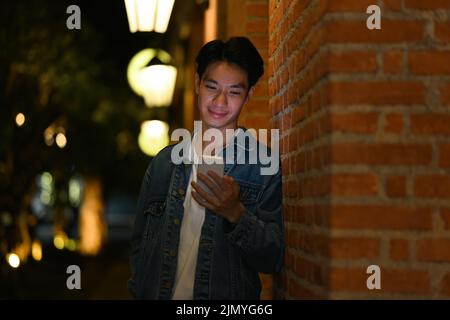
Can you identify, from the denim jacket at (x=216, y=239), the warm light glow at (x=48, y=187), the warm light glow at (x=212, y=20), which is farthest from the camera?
the warm light glow at (x=48, y=187)

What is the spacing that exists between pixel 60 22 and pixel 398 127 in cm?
1486

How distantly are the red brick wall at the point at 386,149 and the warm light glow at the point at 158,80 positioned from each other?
734cm

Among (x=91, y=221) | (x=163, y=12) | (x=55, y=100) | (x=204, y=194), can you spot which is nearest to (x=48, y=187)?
(x=91, y=221)

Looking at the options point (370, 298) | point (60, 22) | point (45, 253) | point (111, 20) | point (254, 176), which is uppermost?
point (111, 20)

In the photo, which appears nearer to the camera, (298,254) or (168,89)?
(298,254)

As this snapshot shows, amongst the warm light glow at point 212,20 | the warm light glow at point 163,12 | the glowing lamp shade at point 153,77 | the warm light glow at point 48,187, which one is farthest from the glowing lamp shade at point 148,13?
the warm light glow at point 48,187

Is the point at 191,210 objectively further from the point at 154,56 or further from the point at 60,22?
the point at 60,22

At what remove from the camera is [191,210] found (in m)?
3.58

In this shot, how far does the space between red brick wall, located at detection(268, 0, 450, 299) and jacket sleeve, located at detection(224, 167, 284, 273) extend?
365mm

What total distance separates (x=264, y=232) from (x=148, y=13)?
317 cm

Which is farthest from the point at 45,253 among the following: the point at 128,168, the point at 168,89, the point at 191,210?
the point at 191,210

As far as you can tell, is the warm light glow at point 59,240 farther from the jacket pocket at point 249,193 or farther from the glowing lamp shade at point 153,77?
the jacket pocket at point 249,193

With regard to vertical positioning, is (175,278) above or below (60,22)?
below

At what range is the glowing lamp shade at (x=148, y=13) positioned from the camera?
239 inches
